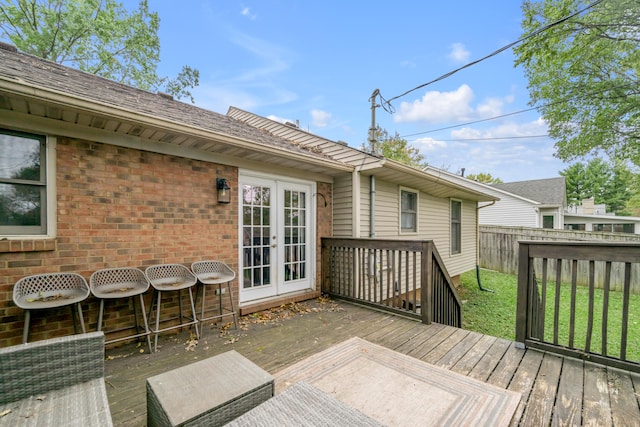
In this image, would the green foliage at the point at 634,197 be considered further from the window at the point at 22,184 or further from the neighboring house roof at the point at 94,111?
the window at the point at 22,184

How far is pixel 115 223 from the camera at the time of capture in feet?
10.0

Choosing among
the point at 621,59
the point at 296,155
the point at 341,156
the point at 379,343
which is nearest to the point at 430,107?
the point at 621,59

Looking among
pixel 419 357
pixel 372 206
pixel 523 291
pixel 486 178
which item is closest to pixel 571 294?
pixel 523 291

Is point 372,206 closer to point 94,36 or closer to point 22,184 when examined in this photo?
point 22,184

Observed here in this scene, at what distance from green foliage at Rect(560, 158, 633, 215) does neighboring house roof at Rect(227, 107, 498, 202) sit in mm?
32801

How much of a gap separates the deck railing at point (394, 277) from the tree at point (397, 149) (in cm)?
1504

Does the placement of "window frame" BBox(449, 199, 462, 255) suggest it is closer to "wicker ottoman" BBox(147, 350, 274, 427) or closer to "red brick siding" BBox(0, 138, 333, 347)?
"red brick siding" BBox(0, 138, 333, 347)

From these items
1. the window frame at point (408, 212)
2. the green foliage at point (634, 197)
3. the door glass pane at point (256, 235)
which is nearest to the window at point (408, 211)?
the window frame at point (408, 212)

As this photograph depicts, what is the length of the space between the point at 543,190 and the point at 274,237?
19.1 meters

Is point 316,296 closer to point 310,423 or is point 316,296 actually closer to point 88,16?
point 310,423

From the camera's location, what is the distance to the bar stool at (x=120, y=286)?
270 cm

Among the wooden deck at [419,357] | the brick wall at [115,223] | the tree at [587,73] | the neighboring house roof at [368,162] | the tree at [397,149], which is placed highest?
the tree at [397,149]

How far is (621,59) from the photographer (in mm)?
7000

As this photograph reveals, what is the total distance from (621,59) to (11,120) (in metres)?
11.7
